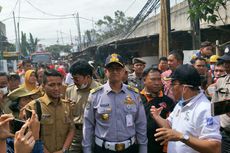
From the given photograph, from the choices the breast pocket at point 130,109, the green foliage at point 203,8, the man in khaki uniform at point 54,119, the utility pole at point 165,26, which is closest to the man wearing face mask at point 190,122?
the breast pocket at point 130,109

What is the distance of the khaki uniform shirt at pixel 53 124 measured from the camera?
10.9 ft

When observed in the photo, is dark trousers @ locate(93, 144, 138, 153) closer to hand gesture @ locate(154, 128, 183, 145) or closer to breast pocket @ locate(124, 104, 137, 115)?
breast pocket @ locate(124, 104, 137, 115)

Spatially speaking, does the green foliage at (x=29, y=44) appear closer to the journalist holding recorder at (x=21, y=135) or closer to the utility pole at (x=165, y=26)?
the utility pole at (x=165, y=26)

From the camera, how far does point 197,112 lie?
2.54m

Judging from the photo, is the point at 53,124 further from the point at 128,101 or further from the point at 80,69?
the point at 80,69

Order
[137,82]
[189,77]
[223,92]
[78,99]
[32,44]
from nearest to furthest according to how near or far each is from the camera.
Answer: [189,77], [78,99], [223,92], [137,82], [32,44]

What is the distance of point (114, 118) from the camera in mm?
3188

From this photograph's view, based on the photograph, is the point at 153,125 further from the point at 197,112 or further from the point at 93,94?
the point at 197,112

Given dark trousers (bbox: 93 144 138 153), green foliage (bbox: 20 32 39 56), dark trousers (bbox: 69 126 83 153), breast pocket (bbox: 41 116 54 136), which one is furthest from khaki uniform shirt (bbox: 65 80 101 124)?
green foliage (bbox: 20 32 39 56)

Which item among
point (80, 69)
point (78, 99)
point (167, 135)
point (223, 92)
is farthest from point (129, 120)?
point (223, 92)

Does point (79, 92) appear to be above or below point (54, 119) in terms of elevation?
above

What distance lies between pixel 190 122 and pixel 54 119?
1.48 meters

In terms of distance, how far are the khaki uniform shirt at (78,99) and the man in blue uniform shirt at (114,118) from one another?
652 millimetres

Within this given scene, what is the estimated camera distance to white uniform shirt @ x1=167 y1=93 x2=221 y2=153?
7.98 feet
